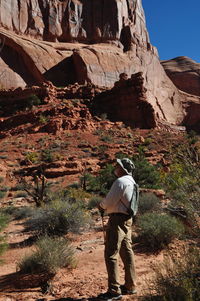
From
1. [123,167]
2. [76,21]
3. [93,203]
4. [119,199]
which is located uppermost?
[76,21]

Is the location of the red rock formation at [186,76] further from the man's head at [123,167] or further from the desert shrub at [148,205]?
the man's head at [123,167]

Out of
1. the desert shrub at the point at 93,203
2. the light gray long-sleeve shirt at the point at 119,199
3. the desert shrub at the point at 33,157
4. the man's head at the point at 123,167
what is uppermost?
the desert shrub at the point at 33,157

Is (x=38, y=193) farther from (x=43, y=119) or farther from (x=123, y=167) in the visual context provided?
(x=43, y=119)

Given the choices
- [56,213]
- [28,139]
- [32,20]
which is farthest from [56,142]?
[32,20]

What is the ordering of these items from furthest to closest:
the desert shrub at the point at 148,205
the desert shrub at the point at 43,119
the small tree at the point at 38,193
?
the desert shrub at the point at 43,119 < the small tree at the point at 38,193 < the desert shrub at the point at 148,205

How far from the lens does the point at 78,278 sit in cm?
415

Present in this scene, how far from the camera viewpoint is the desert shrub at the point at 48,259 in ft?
14.0

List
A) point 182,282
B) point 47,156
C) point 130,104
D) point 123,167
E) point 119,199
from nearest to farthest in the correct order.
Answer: point 182,282
point 119,199
point 123,167
point 47,156
point 130,104

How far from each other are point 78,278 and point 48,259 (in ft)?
1.76

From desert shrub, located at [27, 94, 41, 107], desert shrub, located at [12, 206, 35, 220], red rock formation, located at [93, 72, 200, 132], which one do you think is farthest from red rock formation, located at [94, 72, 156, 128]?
desert shrub, located at [12, 206, 35, 220]

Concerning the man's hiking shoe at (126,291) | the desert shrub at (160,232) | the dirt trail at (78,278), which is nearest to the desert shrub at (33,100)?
the dirt trail at (78,278)

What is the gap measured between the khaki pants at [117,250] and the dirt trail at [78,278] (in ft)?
0.62

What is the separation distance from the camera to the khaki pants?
3.32 metres

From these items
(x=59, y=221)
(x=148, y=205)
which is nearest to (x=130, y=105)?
(x=148, y=205)
